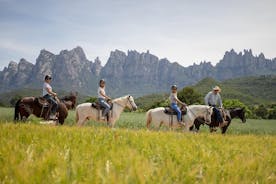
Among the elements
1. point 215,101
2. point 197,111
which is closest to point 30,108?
point 197,111

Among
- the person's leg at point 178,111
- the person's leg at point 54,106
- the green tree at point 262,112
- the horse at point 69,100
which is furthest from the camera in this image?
the green tree at point 262,112

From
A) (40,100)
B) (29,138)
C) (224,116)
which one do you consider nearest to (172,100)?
(224,116)

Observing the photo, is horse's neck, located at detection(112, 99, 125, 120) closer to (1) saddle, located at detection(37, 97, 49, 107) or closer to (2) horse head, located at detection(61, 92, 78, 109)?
(2) horse head, located at detection(61, 92, 78, 109)

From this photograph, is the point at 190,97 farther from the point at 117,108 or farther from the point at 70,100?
the point at 117,108

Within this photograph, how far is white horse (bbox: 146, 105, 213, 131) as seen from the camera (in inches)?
648

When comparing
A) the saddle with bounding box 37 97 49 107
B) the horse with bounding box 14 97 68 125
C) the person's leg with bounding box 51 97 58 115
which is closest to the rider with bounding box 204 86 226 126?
the person's leg with bounding box 51 97 58 115

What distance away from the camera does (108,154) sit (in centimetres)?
420

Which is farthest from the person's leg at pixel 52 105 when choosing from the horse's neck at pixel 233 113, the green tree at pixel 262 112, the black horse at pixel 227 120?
the green tree at pixel 262 112

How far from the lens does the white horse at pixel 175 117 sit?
16.5 metres

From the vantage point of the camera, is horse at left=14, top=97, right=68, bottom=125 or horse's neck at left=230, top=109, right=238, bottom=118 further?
horse's neck at left=230, top=109, right=238, bottom=118

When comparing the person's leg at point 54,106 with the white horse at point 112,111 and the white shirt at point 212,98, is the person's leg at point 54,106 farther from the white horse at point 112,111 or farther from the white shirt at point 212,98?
the white shirt at point 212,98

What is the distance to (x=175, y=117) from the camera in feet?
54.0

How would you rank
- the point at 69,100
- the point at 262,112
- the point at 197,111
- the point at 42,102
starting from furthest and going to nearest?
the point at 262,112
the point at 69,100
the point at 197,111
the point at 42,102

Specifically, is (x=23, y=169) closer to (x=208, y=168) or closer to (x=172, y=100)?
(x=208, y=168)
